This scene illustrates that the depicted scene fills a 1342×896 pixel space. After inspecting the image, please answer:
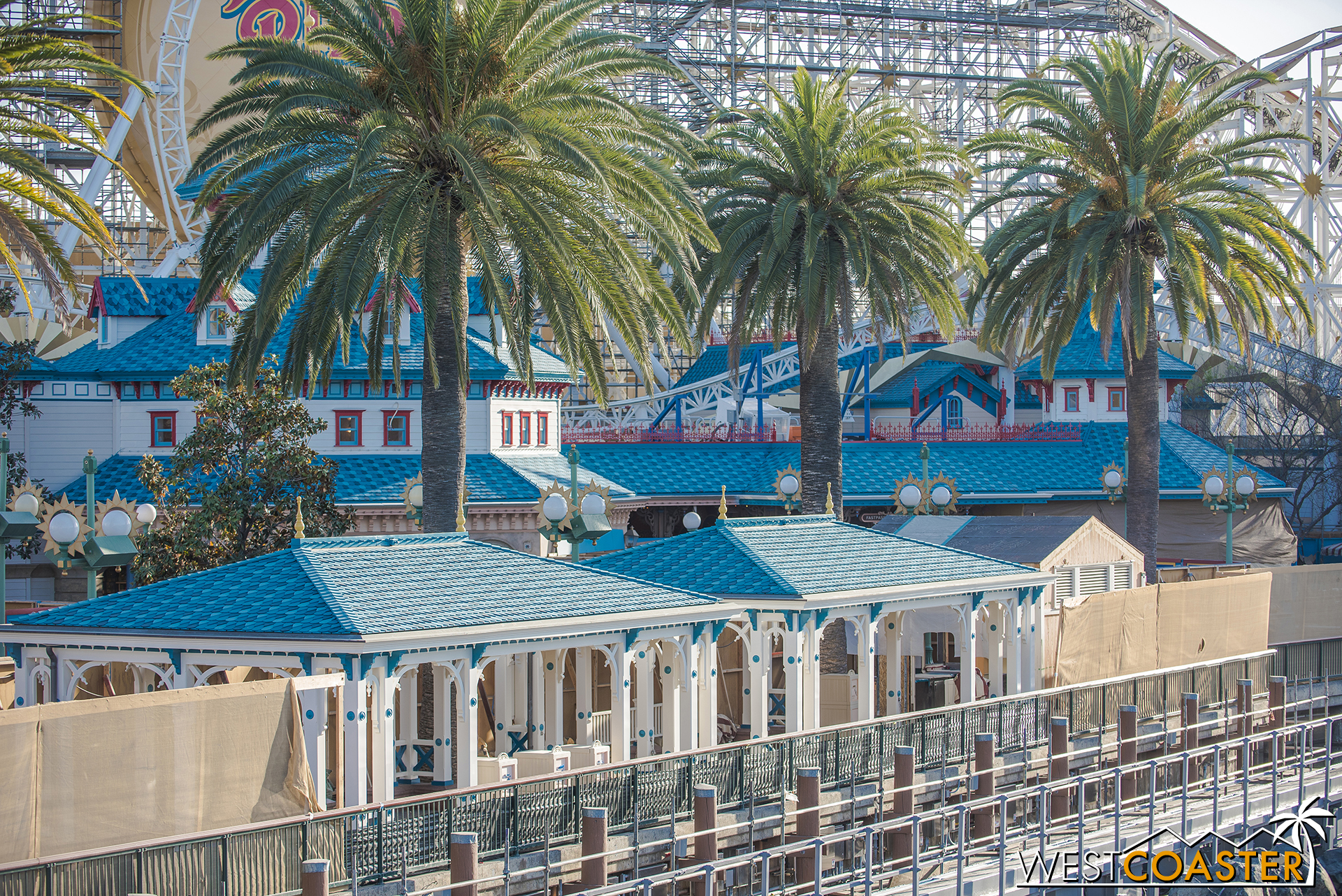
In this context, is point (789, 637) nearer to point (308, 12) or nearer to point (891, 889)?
point (891, 889)

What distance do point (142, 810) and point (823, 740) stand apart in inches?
381

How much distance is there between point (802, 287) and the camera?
31828mm

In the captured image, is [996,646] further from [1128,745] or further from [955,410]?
[955,410]

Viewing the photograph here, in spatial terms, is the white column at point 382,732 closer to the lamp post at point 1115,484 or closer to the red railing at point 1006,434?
the lamp post at point 1115,484

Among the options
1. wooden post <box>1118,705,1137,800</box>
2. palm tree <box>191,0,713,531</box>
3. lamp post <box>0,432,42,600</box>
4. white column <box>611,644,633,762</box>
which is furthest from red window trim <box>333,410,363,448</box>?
wooden post <box>1118,705,1137,800</box>

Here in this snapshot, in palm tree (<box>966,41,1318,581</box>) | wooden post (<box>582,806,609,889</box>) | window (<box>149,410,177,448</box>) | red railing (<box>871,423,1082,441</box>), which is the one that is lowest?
wooden post (<box>582,806,609,889</box>)

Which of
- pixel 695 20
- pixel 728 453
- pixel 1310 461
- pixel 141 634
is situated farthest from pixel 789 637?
pixel 695 20

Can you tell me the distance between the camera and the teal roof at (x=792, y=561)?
78.6 ft

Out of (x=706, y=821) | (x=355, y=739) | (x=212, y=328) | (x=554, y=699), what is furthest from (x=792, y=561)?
(x=212, y=328)

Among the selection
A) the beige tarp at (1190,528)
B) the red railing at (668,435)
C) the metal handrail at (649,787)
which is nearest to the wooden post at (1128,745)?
the metal handrail at (649,787)

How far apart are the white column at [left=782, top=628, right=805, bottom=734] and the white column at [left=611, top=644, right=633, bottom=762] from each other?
3.25 metres

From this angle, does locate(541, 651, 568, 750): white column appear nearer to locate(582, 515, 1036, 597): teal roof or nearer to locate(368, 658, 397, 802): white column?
locate(582, 515, 1036, 597): teal roof

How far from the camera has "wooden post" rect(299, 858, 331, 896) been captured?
14.1 meters

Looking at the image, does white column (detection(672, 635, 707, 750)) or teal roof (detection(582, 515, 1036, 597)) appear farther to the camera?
teal roof (detection(582, 515, 1036, 597))
